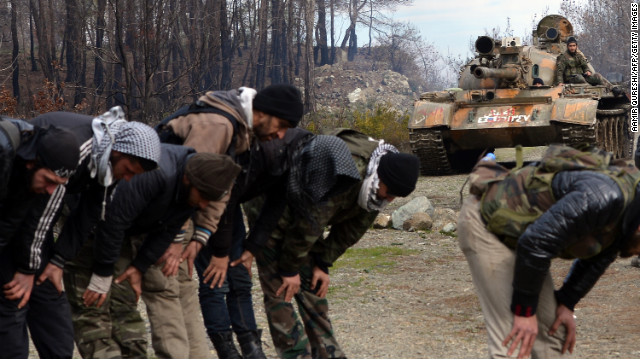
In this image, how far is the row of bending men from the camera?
4.07m

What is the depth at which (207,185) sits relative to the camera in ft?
14.2

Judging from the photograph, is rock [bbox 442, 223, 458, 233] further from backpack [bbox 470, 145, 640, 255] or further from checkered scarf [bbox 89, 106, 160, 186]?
checkered scarf [bbox 89, 106, 160, 186]

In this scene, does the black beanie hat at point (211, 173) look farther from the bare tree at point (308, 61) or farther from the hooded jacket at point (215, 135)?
the bare tree at point (308, 61)

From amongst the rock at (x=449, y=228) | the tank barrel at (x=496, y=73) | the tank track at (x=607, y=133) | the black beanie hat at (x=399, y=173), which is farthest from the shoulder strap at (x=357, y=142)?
the tank barrel at (x=496, y=73)

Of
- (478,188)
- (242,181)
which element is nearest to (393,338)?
(242,181)

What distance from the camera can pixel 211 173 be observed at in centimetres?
432

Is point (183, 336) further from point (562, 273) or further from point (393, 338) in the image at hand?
point (562, 273)

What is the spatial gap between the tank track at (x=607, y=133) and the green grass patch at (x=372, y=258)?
4.59m

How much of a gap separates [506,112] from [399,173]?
1236cm

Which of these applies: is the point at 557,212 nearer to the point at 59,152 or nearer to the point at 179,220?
the point at 179,220

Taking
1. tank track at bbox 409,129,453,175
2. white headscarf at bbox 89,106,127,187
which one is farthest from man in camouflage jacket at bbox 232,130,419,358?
tank track at bbox 409,129,453,175

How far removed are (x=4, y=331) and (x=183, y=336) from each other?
3.12 ft

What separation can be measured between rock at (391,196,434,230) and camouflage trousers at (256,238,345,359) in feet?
23.8

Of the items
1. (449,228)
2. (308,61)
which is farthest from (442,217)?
(308,61)
